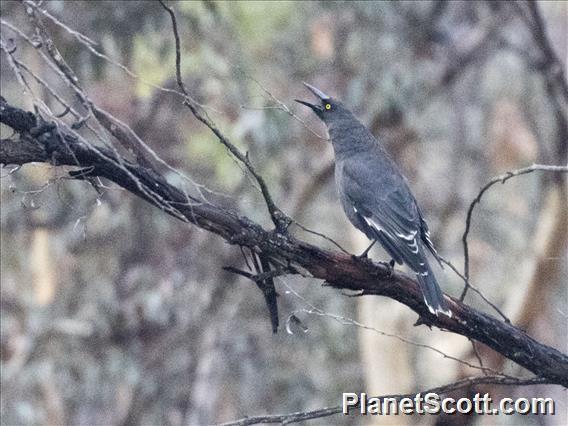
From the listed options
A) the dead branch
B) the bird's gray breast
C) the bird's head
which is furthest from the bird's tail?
the bird's head

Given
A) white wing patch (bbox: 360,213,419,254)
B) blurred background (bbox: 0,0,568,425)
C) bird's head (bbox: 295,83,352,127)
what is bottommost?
white wing patch (bbox: 360,213,419,254)

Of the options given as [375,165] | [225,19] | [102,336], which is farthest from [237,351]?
[375,165]

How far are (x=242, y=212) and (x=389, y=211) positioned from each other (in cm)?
458

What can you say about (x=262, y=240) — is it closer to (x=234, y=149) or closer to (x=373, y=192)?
(x=234, y=149)

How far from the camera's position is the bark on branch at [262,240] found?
150 inches

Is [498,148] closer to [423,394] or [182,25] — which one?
[182,25]

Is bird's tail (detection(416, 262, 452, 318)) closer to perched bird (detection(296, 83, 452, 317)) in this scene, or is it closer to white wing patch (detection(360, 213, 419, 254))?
perched bird (detection(296, 83, 452, 317))

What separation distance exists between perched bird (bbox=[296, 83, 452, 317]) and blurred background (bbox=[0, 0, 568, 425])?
9.24 ft

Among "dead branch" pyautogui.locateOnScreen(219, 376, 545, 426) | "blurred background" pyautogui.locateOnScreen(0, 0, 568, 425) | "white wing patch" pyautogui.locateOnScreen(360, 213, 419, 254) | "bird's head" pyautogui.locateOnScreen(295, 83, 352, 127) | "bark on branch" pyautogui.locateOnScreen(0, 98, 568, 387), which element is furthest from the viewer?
"blurred background" pyautogui.locateOnScreen(0, 0, 568, 425)

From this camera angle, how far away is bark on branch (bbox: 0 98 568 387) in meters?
3.81

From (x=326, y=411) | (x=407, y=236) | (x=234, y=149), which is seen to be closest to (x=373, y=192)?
(x=407, y=236)

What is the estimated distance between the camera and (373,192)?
18.9 feet

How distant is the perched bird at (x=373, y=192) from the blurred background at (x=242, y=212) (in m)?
2.82

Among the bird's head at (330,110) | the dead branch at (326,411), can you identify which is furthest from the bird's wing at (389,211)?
the dead branch at (326,411)
